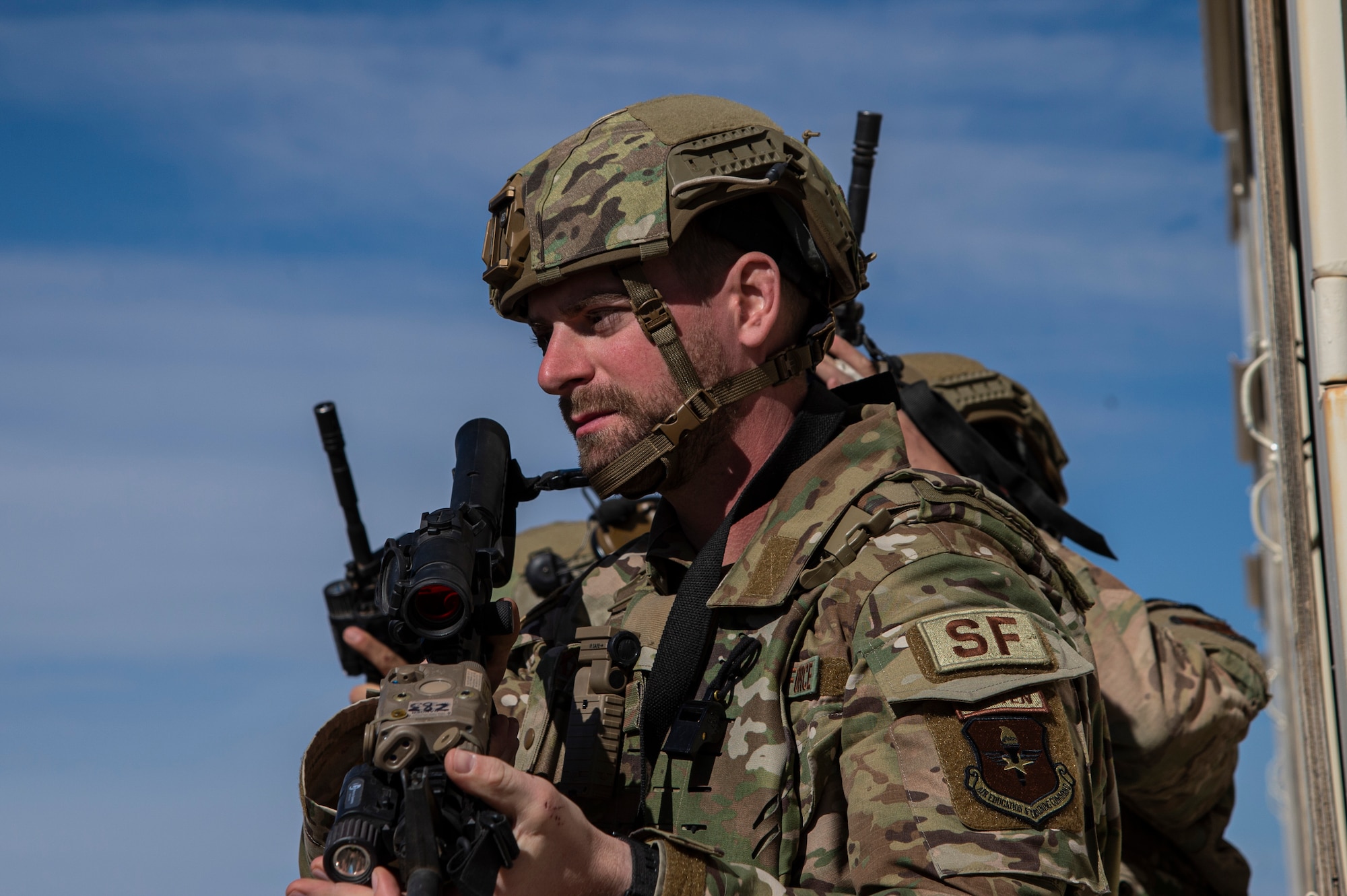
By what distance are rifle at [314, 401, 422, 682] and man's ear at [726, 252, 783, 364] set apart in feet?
13.5

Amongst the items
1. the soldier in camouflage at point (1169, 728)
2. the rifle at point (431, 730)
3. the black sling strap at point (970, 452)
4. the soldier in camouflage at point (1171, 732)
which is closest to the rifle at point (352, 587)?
the black sling strap at point (970, 452)

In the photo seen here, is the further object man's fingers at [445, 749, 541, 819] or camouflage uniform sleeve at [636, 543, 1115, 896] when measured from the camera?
camouflage uniform sleeve at [636, 543, 1115, 896]

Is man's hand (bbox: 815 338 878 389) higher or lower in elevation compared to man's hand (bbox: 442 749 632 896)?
higher

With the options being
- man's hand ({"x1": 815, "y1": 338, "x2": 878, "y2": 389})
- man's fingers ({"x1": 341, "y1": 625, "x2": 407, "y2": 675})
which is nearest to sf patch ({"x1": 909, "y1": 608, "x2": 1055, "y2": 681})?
man's hand ({"x1": 815, "y1": 338, "x2": 878, "y2": 389})

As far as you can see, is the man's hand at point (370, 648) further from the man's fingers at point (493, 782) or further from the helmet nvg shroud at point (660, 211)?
the man's fingers at point (493, 782)

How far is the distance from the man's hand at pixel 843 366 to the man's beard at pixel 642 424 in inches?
98.6

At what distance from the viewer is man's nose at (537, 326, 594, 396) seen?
384 cm

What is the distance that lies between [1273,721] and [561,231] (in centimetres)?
1329

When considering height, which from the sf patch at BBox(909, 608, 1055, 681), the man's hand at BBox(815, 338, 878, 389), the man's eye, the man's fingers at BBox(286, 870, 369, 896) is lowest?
the man's fingers at BBox(286, 870, 369, 896)

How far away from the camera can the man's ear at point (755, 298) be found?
396 cm

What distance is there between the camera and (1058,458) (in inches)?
292

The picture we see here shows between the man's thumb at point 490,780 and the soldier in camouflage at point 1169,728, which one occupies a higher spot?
the soldier in camouflage at point 1169,728

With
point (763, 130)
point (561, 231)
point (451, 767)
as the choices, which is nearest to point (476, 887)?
point (451, 767)

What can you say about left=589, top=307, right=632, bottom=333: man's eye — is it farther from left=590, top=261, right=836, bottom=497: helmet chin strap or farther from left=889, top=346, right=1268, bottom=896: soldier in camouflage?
left=889, top=346, right=1268, bottom=896: soldier in camouflage
